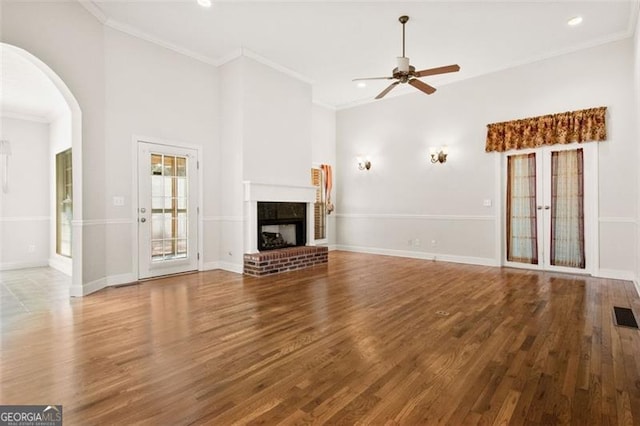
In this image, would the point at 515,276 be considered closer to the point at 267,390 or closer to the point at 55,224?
the point at 267,390

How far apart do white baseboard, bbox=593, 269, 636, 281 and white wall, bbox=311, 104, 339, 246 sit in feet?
17.5

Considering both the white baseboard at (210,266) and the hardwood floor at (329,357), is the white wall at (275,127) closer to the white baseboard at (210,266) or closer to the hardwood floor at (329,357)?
the white baseboard at (210,266)

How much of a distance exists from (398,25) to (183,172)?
4.02m

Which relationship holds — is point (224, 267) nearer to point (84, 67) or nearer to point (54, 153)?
point (84, 67)

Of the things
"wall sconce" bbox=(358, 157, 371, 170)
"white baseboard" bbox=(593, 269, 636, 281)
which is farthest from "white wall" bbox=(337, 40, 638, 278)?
"wall sconce" bbox=(358, 157, 371, 170)

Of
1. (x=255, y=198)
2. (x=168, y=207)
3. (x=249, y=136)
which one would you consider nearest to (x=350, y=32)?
(x=249, y=136)

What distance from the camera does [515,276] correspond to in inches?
204

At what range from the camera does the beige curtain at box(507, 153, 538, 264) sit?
5734 mm

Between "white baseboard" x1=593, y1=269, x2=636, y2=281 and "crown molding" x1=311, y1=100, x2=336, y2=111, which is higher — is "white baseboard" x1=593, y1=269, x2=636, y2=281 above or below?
below

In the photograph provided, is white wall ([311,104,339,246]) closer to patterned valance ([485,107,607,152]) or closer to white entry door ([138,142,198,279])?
white entry door ([138,142,198,279])

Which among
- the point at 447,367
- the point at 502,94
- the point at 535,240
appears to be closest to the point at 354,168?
the point at 502,94

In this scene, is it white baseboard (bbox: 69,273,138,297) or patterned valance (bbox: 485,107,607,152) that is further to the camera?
patterned valance (bbox: 485,107,607,152)

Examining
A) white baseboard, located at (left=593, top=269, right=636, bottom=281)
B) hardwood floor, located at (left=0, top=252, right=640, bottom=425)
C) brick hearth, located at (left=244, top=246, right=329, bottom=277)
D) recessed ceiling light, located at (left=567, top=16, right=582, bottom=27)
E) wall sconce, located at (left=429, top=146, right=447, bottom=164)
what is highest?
recessed ceiling light, located at (left=567, top=16, right=582, bottom=27)

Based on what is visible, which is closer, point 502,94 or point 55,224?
point 502,94
